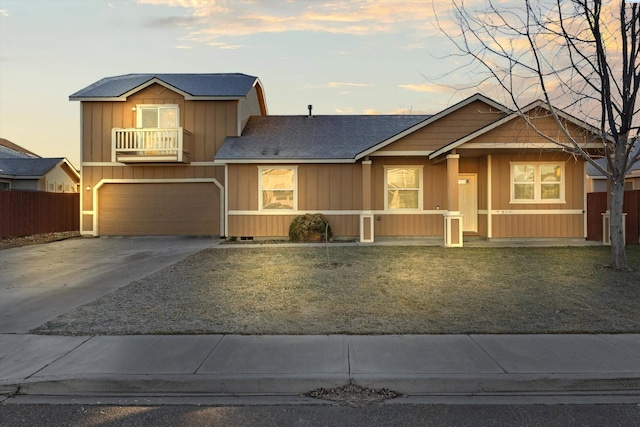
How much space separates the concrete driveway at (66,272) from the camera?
7370 millimetres

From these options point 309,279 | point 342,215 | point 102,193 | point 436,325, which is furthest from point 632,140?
point 102,193

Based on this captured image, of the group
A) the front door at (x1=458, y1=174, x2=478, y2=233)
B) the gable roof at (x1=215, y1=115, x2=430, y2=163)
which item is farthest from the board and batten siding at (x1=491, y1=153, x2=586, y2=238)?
the gable roof at (x1=215, y1=115, x2=430, y2=163)

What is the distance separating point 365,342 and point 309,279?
3.74 metres

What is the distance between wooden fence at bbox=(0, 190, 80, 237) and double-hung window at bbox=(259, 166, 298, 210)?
1073 cm

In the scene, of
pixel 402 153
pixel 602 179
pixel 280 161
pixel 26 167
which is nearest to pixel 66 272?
pixel 280 161

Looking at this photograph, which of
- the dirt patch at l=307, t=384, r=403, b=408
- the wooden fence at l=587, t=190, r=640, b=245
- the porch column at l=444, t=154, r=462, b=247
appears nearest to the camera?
the dirt patch at l=307, t=384, r=403, b=408

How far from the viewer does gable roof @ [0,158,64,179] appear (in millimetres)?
27703

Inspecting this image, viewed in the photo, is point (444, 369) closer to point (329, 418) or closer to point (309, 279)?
point (329, 418)

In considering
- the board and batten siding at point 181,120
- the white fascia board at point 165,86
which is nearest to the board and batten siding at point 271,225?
the board and batten siding at point 181,120

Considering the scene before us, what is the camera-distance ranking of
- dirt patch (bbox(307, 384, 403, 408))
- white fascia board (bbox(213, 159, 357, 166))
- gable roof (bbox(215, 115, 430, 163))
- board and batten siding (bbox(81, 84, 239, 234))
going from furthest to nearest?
board and batten siding (bbox(81, 84, 239, 234)) < gable roof (bbox(215, 115, 430, 163)) < white fascia board (bbox(213, 159, 357, 166)) < dirt patch (bbox(307, 384, 403, 408))

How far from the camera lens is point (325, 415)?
157 inches

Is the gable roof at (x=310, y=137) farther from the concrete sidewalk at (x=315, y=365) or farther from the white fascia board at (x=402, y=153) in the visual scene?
the concrete sidewalk at (x=315, y=365)

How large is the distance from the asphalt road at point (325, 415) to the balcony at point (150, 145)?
594 inches

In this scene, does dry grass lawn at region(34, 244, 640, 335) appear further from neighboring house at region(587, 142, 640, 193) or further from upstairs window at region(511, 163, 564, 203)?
neighboring house at region(587, 142, 640, 193)
